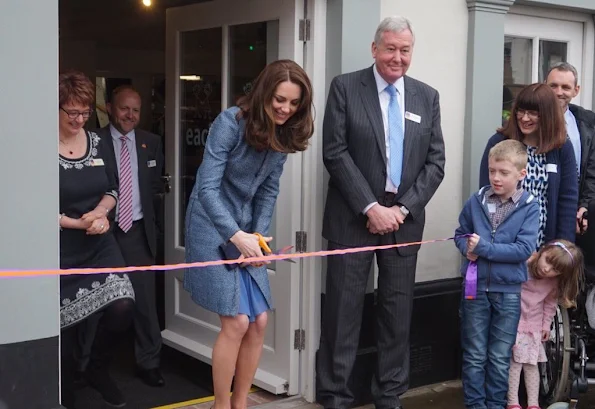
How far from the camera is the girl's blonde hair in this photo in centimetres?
452

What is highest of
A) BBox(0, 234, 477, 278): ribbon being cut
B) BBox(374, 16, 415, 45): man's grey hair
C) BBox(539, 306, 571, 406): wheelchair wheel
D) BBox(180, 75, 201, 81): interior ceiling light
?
BBox(374, 16, 415, 45): man's grey hair

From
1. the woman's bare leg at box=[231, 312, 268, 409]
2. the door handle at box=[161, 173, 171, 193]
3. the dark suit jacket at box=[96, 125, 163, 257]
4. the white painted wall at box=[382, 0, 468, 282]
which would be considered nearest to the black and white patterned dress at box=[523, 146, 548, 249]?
the white painted wall at box=[382, 0, 468, 282]

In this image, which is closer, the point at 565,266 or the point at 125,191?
the point at 565,266

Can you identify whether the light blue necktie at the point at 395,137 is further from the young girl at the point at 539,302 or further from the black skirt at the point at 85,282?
the black skirt at the point at 85,282

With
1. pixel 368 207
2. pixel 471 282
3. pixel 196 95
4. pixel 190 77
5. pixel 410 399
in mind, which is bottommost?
pixel 410 399

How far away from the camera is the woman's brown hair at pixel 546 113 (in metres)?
4.61

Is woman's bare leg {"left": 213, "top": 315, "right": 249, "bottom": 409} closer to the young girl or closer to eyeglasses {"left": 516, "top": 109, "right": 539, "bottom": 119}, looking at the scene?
the young girl

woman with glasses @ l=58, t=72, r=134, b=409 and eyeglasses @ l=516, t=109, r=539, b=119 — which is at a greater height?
eyeglasses @ l=516, t=109, r=539, b=119

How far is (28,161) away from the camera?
342 centimetres

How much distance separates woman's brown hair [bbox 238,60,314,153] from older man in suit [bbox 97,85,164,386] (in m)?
1.53

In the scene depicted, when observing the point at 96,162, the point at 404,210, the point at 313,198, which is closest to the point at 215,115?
the point at 313,198

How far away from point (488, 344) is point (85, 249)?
7.07 ft

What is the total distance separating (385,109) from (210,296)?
1.36 meters

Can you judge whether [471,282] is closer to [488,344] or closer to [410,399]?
[488,344]
